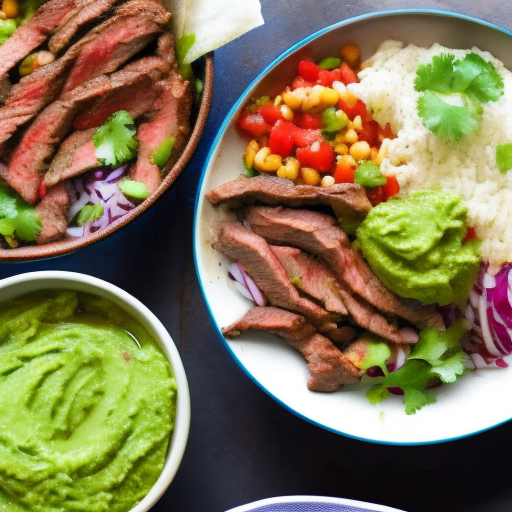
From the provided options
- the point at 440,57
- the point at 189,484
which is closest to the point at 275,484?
Result: the point at 189,484

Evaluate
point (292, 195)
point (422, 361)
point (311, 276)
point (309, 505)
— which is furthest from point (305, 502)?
point (292, 195)

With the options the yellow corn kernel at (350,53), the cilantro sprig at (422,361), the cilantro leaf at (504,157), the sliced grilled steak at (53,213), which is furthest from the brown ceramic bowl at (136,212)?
the cilantro leaf at (504,157)

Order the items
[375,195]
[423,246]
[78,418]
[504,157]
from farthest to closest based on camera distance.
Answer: [375,195] < [504,157] < [423,246] < [78,418]

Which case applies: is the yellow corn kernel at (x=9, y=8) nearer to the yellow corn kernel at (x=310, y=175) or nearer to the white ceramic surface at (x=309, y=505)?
the yellow corn kernel at (x=310, y=175)

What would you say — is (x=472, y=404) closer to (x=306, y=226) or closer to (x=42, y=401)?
(x=306, y=226)

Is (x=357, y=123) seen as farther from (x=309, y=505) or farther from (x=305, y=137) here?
(x=309, y=505)

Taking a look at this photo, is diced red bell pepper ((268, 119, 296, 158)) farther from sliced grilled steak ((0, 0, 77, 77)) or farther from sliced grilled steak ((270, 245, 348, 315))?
sliced grilled steak ((0, 0, 77, 77))
